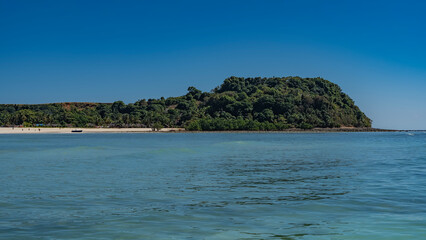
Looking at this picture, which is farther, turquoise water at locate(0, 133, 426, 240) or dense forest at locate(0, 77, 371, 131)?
dense forest at locate(0, 77, 371, 131)

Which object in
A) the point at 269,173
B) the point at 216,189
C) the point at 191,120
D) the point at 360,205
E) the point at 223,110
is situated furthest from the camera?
the point at 223,110

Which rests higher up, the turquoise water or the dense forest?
the dense forest

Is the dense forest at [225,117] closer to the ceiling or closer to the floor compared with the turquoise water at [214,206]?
closer to the ceiling

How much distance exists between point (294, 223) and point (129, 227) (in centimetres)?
374

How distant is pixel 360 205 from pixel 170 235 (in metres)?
5.91

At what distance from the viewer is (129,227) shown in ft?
28.7

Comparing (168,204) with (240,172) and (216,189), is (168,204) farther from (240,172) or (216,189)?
→ (240,172)

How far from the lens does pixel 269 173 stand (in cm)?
1917

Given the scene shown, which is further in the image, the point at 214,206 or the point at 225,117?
the point at 225,117

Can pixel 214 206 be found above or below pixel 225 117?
below

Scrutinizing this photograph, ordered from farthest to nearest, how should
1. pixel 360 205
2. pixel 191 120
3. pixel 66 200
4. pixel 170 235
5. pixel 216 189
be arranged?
1. pixel 191 120
2. pixel 216 189
3. pixel 66 200
4. pixel 360 205
5. pixel 170 235

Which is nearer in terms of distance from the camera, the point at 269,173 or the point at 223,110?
the point at 269,173

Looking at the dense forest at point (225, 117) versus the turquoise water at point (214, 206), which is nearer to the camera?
the turquoise water at point (214, 206)

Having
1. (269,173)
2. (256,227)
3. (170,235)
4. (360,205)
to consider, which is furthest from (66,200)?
(269,173)
